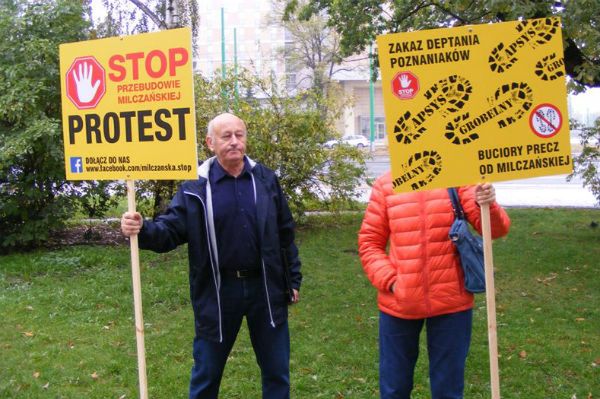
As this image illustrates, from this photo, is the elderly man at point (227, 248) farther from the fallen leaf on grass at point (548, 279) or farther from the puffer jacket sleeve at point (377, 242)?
the fallen leaf on grass at point (548, 279)

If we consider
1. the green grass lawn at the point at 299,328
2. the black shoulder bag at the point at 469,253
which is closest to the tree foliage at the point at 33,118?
the green grass lawn at the point at 299,328

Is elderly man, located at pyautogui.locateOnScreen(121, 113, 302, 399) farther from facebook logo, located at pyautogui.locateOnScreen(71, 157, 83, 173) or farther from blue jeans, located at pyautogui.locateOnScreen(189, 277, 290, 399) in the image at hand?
facebook logo, located at pyautogui.locateOnScreen(71, 157, 83, 173)

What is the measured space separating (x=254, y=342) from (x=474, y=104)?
1.81 metres

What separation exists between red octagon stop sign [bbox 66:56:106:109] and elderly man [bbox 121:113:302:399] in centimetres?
67

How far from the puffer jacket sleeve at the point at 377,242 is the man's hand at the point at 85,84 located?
5.37ft

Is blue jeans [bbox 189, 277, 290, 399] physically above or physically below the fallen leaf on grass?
above

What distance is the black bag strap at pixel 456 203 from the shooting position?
325cm

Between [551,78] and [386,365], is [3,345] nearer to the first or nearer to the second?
[386,365]

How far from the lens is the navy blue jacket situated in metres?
3.56

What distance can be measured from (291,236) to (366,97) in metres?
59.5

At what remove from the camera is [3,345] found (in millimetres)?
5938

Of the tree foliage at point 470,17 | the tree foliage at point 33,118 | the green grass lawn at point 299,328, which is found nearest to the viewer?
the green grass lawn at point 299,328

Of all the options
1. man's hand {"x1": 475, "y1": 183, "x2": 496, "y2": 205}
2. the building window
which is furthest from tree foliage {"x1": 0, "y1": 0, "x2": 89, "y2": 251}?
the building window

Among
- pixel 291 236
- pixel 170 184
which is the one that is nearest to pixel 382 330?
pixel 291 236
